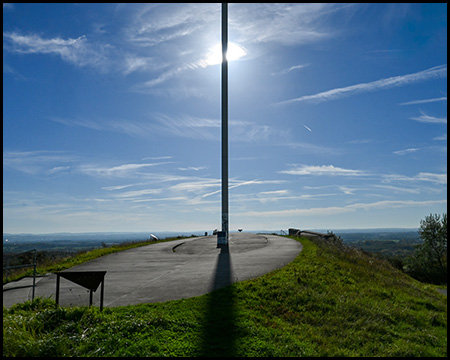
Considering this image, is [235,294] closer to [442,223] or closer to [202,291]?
[202,291]

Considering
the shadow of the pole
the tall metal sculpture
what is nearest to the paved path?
the shadow of the pole

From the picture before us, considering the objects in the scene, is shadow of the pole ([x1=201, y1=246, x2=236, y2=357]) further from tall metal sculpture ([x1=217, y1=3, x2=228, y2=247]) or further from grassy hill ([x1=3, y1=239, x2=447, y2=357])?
tall metal sculpture ([x1=217, y1=3, x2=228, y2=247])

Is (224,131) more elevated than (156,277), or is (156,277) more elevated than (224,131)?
(224,131)

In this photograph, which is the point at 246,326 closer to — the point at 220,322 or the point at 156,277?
the point at 220,322

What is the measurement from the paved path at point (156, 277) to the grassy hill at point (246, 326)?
4.16 feet

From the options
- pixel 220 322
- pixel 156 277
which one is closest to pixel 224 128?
pixel 156 277

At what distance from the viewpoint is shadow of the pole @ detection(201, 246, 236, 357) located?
21.7 ft

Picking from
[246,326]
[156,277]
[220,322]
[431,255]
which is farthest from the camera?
[431,255]

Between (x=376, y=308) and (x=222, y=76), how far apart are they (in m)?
15.4

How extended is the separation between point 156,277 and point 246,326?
6.14 meters

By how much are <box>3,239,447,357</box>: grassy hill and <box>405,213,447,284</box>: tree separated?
3076 cm

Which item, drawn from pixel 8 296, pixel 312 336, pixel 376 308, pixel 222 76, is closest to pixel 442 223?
pixel 222 76

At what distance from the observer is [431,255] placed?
38938 millimetres

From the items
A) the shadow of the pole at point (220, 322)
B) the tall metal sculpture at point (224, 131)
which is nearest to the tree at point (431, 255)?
the tall metal sculpture at point (224, 131)
